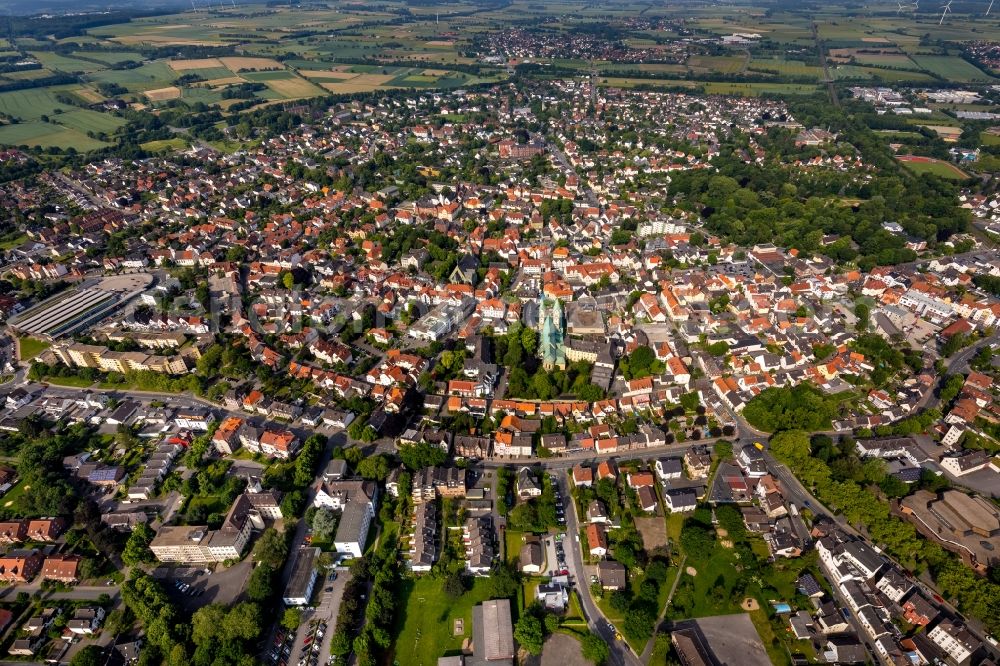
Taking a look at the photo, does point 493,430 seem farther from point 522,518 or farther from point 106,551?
point 106,551

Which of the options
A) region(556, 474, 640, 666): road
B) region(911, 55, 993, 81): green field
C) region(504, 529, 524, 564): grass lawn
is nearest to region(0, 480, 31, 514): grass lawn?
region(504, 529, 524, 564): grass lawn

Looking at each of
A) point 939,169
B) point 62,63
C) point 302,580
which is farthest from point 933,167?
point 62,63

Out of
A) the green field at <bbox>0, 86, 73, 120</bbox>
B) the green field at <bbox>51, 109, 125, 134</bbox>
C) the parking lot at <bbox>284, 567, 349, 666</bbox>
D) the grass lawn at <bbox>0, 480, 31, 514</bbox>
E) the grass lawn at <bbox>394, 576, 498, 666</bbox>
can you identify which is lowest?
the grass lawn at <bbox>0, 480, 31, 514</bbox>

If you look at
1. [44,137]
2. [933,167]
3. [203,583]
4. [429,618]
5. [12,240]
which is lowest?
[203,583]

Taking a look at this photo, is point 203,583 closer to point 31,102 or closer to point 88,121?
point 88,121

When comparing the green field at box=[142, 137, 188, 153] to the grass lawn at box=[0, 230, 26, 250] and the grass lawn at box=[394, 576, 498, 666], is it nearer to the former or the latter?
the grass lawn at box=[0, 230, 26, 250]

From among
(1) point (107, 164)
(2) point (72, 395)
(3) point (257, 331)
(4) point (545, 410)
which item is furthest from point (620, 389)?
(1) point (107, 164)
